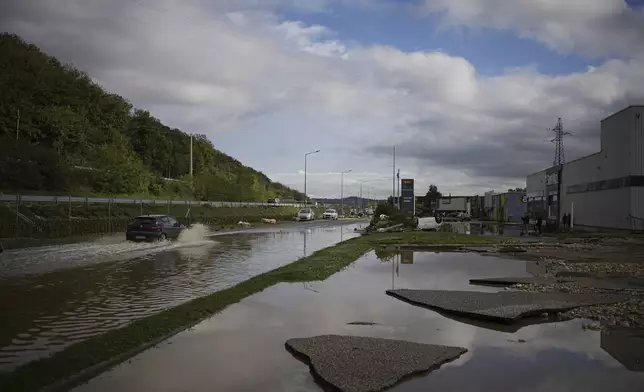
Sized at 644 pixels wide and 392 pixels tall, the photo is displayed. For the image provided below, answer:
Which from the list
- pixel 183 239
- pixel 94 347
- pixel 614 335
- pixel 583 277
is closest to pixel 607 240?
pixel 583 277

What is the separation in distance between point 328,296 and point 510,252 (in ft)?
51.0

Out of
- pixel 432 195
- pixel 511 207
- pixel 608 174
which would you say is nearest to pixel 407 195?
pixel 608 174

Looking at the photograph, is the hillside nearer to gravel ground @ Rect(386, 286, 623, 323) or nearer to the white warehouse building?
gravel ground @ Rect(386, 286, 623, 323)

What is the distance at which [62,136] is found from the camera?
2010 inches

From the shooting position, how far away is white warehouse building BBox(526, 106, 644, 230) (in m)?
42.8

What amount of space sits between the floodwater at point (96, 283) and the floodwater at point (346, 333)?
1.74m

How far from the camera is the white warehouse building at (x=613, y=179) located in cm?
4281

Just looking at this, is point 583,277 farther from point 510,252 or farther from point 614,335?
point 510,252

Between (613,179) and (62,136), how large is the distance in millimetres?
49071

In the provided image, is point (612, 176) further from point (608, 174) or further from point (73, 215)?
point (73, 215)

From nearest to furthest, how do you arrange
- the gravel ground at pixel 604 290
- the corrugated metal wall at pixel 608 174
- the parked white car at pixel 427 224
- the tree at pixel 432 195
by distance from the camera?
the gravel ground at pixel 604 290 → the corrugated metal wall at pixel 608 174 → the parked white car at pixel 427 224 → the tree at pixel 432 195

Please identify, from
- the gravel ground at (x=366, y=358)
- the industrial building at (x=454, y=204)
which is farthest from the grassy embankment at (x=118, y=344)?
the industrial building at (x=454, y=204)

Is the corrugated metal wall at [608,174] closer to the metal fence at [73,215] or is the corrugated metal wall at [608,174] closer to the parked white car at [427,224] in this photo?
the parked white car at [427,224]

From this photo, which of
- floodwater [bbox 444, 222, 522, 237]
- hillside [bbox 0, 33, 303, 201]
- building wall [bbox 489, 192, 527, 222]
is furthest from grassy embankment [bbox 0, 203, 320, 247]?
building wall [bbox 489, 192, 527, 222]
